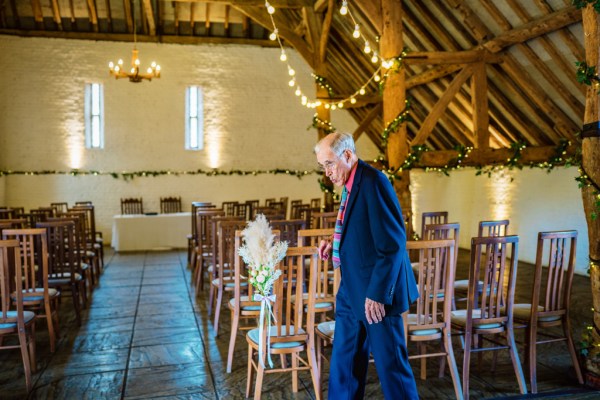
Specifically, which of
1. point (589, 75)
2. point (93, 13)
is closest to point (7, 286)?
point (589, 75)

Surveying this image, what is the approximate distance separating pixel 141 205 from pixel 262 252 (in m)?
9.94

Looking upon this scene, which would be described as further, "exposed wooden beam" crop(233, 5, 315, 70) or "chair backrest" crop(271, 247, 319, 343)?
"exposed wooden beam" crop(233, 5, 315, 70)

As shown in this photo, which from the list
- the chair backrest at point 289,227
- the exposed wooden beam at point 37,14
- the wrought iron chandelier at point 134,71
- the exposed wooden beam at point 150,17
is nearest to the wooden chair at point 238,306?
the chair backrest at point 289,227

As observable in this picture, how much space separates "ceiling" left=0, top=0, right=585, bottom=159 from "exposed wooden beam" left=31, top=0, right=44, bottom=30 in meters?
0.02

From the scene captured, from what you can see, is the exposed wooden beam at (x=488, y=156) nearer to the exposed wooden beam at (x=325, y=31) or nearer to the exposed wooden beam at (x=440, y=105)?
the exposed wooden beam at (x=440, y=105)

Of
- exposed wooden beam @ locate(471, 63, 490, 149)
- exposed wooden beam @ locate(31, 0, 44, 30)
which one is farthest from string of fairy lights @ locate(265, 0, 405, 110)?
exposed wooden beam @ locate(31, 0, 44, 30)

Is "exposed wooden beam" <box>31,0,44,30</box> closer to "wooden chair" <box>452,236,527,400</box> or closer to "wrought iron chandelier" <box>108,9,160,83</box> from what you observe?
"wrought iron chandelier" <box>108,9,160,83</box>

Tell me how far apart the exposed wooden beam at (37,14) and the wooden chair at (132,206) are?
436 centimetres

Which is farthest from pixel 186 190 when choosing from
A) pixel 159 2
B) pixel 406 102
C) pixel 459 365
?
pixel 459 365

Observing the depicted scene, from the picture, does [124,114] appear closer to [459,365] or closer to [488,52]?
[488,52]

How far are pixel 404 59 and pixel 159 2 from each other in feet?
23.9

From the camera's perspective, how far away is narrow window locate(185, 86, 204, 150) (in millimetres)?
12772

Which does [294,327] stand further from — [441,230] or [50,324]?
[50,324]

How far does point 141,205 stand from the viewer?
39.8 ft
